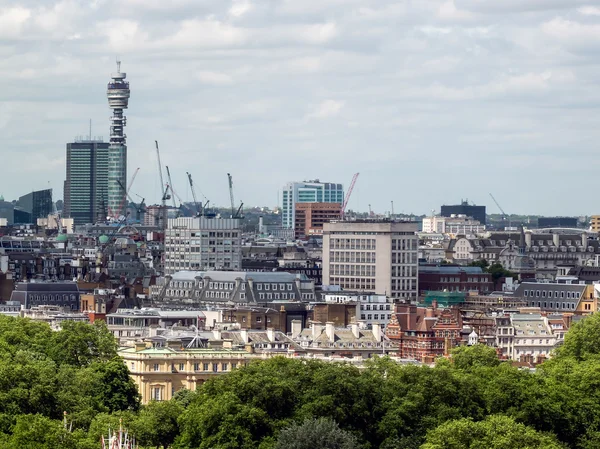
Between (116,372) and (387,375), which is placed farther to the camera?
(116,372)

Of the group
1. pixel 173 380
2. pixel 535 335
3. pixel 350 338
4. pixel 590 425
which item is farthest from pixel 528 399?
pixel 535 335

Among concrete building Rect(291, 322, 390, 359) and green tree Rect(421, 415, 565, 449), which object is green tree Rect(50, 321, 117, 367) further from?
green tree Rect(421, 415, 565, 449)

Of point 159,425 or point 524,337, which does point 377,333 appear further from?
point 159,425

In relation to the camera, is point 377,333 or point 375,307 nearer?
point 377,333

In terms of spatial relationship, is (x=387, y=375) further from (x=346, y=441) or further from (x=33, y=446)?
(x=33, y=446)

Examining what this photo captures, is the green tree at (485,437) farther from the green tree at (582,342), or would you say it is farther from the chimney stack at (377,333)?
the chimney stack at (377,333)

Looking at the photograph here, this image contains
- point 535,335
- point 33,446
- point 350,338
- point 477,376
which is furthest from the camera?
point 535,335

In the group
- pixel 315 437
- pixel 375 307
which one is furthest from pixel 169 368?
pixel 375 307

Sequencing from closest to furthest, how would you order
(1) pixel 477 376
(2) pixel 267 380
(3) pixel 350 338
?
(2) pixel 267 380 < (1) pixel 477 376 < (3) pixel 350 338
